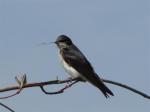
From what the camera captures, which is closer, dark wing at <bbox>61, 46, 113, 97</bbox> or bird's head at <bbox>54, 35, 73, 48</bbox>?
dark wing at <bbox>61, 46, 113, 97</bbox>

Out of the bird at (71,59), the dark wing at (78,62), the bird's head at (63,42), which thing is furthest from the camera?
the bird's head at (63,42)

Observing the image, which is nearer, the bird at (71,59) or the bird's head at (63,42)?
the bird at (71,59)

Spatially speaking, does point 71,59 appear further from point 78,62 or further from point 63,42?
point 78,62

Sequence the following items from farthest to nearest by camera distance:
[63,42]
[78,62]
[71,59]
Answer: [63,42], [71,59], [78,62]

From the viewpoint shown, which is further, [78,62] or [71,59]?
[71,59]

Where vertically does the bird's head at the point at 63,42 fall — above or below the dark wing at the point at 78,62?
above

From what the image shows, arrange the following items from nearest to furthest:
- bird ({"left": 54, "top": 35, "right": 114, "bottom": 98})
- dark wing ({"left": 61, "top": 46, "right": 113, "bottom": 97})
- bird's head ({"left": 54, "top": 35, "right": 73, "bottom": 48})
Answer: dark wing ({"left": 61, "top": 46, "right": 113, "bottom": 97}), bird ({"left": 54, "top": 35, "right": 114, "bottom": 98}), bird's head ({"left": 54, "top": 35, "right": 73, "bottom": 48})

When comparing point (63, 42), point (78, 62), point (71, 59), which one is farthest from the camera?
point (63, 42)

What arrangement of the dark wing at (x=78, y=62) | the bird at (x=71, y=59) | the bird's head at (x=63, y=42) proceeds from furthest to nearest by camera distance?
1. the bird's head at (x=63, y=42)
2. the bird at (x=71, y=59)
3. the dark wing at (x=78, y=62)

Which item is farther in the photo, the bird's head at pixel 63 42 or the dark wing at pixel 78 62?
the bird's head at pixel 63 42

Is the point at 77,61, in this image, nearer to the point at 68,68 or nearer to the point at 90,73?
the point at 68,68

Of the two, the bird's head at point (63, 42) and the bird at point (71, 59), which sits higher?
the bird's head at point (63, 42)

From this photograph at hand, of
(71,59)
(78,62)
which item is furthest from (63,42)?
(78,62)

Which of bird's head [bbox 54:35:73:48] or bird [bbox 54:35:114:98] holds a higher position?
bird's head [bbox 54:35:73:48]
